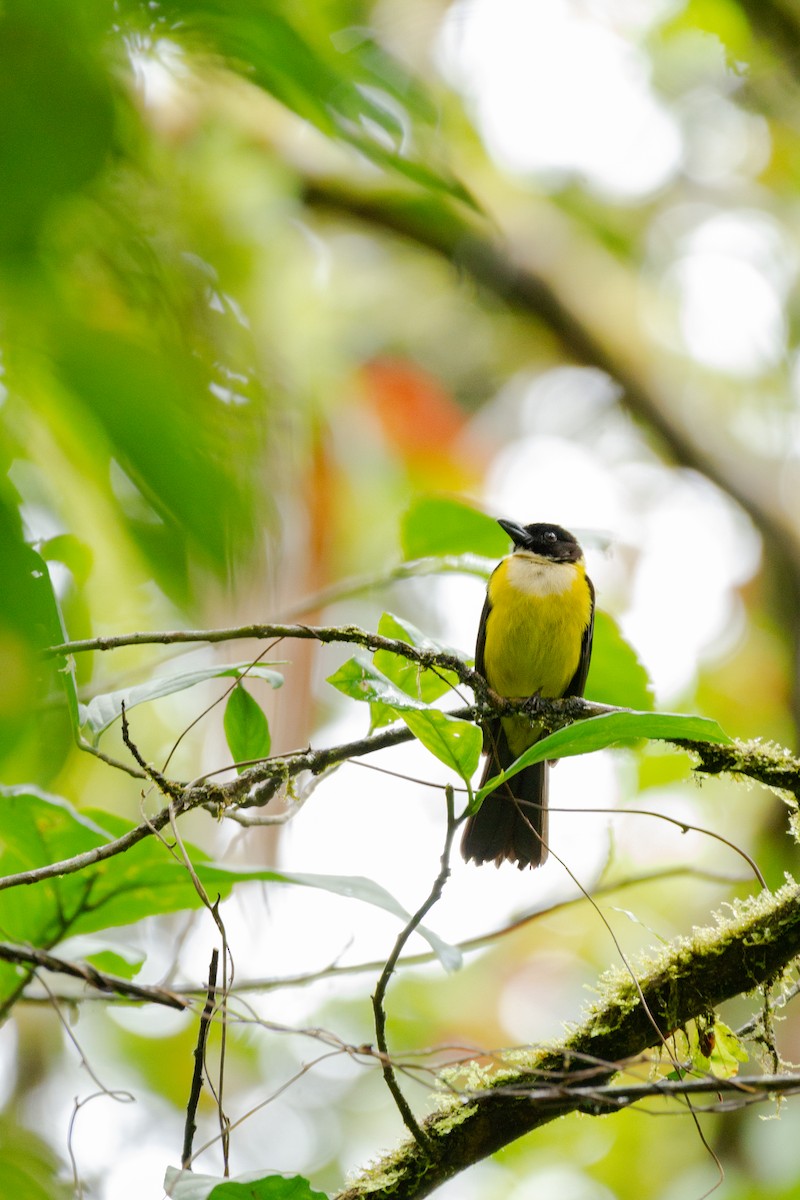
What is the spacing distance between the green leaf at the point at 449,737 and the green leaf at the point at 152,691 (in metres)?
0.32

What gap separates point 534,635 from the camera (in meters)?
4.41

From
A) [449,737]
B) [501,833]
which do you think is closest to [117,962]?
[449,737]

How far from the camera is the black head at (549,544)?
4.99 metres

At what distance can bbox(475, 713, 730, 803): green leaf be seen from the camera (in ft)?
5.91


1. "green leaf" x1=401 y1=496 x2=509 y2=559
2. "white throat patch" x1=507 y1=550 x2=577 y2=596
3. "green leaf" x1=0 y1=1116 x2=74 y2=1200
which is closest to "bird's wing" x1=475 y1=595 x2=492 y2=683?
"white throat patch" x1=507 y1=550 x2=577 y2=596

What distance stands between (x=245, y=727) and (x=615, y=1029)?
87 cm

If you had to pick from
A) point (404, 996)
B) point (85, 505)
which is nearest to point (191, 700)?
point (404, 996)

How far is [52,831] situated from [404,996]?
6.08 metres

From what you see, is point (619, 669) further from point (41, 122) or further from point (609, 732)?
point (41, 122)

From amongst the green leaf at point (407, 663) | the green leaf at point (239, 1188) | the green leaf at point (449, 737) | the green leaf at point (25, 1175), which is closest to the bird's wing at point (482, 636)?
the green leaf at point (407, 663)

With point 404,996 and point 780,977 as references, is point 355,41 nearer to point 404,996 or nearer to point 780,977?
point 780,977

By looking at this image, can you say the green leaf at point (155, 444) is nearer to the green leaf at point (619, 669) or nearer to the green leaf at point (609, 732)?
the green leaf at point (609, 732)

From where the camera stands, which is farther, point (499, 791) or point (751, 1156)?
point (751, 1156)

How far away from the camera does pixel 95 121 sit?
0.40 metres
